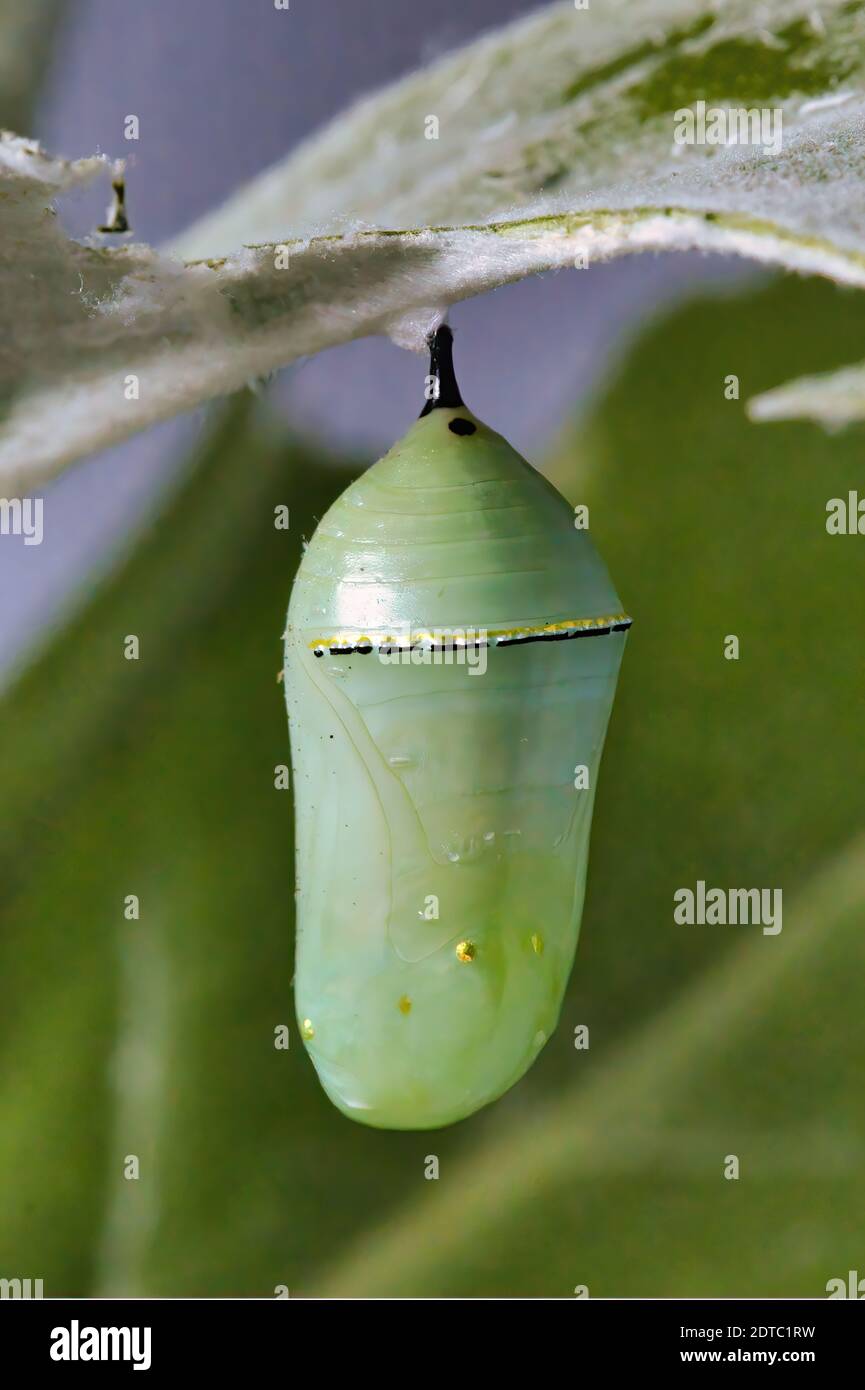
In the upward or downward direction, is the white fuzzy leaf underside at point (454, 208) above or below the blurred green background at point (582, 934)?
above

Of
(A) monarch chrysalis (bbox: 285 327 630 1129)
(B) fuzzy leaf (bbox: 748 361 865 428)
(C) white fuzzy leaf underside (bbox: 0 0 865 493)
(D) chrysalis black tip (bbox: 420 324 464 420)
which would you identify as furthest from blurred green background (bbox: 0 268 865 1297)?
(A) monarch chrysalis (bbox: 285 327 630 1129)

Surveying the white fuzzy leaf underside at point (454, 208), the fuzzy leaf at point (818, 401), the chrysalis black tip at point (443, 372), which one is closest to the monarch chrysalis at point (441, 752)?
the chrysalis black tip at point (443, 372)

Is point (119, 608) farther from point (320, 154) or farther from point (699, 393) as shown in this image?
point (699, 393)

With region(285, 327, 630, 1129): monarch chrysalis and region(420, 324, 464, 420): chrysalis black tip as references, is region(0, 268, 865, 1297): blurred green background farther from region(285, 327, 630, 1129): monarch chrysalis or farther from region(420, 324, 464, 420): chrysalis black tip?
region(285, 327, 630, 1129): monarch chrysalis

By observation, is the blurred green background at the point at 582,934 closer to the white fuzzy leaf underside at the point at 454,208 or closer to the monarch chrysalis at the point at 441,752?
the white fuzzy leaf underside at the point at 454,208

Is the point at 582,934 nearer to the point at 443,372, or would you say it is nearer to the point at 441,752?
the point at 441,752
